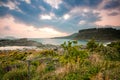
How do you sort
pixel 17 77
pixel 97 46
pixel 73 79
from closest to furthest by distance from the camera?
pixel 73 79 → pixel 17 77 → pixel 97 46

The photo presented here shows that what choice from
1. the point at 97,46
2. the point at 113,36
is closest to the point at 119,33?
the point at 113,36

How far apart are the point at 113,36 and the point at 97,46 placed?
281ft

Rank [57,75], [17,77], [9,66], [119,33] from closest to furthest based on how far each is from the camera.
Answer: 1. [57,75]
2. [17,77]
3. [9,66]
4. [119,33]

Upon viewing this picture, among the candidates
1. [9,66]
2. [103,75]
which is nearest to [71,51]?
[103,75]

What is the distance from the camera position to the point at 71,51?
11016 millimetres

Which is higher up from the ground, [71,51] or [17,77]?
[71,51]

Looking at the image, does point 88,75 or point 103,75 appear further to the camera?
point 88,75

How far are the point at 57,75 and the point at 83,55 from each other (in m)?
2.51

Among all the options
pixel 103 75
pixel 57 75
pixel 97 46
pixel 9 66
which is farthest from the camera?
pixel 97 46

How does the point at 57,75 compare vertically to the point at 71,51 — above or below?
below

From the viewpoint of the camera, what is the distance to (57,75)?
9.25m

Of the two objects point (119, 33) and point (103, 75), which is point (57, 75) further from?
point (119, 33)

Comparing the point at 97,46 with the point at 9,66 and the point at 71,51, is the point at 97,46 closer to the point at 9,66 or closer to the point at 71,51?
the point at 71,51

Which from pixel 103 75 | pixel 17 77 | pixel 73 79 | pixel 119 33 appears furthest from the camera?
pixel 119 33
